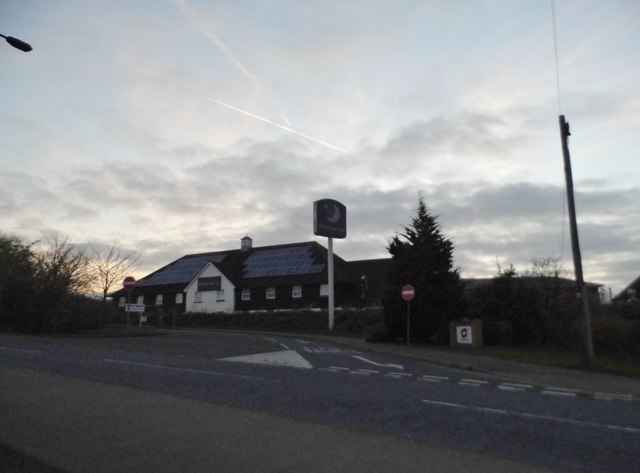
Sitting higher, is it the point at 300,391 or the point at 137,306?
the point at 137,306

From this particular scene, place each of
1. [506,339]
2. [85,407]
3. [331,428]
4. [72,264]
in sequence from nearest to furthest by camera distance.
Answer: [331,428] < [85,407] < [506,339] < [72,264]

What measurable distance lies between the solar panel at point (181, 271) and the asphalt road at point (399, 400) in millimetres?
45477

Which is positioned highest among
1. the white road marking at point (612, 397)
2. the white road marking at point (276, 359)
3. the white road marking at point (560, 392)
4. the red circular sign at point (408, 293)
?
the red circular sign at point (408, 293)

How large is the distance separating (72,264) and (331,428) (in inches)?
1567

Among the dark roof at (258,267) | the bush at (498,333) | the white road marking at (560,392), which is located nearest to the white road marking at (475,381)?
the white road marking at (560,392)

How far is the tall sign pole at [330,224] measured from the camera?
37.4 m

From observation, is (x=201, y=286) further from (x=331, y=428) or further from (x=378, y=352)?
(x=331, y=428)

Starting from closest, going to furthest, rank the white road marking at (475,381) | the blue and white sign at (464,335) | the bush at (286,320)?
the white road marking at (475,381)
the blue and white sign at (464,335)
the bush at (286,320)

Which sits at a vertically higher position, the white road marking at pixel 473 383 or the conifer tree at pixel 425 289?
the conifer tree at pixel 425 289

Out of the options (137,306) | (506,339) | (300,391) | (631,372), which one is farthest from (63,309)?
(631,372)

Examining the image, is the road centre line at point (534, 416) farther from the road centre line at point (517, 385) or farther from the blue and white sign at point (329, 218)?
the blue and white sign at point (329, 218)

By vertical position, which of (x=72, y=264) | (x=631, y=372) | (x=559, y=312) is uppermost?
(x=72, y=264)

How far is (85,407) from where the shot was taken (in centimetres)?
902

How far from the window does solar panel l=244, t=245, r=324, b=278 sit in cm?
291
